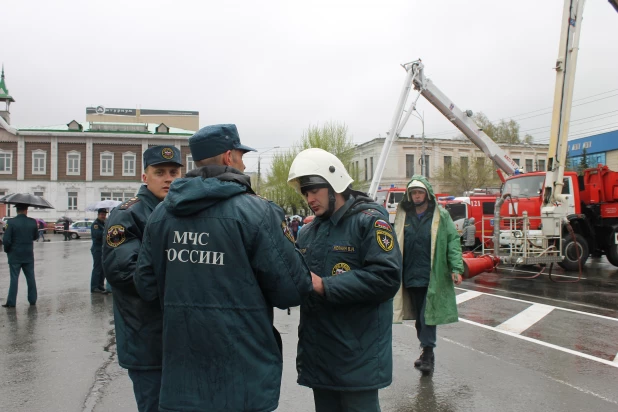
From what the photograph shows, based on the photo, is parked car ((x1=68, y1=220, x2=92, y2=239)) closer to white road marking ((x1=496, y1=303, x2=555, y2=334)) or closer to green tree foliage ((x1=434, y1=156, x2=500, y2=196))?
green tree foliage ((x1=434, y1=156, x2=500, y2=196))

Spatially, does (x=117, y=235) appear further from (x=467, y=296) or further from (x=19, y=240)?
(x=467, y=296)

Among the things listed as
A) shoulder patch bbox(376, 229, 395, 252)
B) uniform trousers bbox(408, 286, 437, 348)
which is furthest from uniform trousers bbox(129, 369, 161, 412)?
uniform trousers bbox(408, 286, 437, 348)

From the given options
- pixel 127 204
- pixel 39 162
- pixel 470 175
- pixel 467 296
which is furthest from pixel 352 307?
pixel 39 162

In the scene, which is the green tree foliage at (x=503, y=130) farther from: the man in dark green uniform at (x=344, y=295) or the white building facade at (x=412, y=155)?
the man in dark green uniform at (x=344, y=295)

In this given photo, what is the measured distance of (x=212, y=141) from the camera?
248cm

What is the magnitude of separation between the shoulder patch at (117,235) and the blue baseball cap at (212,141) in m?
0.89

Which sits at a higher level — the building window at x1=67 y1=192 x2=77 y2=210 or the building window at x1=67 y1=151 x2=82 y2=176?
the building window at x1=67 y1=151 x2=82 y2=176

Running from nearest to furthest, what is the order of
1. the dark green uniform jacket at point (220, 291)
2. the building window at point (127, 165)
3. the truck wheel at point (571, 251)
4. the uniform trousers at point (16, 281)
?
the dark green uniform jacket at point (220, 291), the uniform trousers at point (16, 281), the truck wheel at point (571, 251), the building window at point (127, 165)

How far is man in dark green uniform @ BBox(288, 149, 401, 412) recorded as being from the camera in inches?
110

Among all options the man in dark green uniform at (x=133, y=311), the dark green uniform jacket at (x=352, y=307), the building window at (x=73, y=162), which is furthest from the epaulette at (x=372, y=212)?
the building window at (x=73, y=162)

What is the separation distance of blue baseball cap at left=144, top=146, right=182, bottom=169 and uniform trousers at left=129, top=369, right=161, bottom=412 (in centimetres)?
140

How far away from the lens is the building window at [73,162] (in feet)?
172

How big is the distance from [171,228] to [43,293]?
10015 millimetres

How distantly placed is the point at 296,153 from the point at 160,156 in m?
44.4
